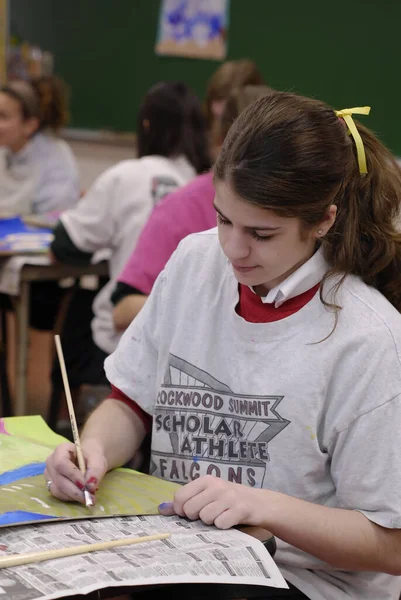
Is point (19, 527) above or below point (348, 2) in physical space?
below

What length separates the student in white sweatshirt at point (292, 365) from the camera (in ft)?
4.13

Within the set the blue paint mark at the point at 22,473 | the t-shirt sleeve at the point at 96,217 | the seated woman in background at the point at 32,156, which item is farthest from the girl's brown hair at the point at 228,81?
the blue paint mark at the point at 22,473

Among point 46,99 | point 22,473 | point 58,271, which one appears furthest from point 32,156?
point 22,473

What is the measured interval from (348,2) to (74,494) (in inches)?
154

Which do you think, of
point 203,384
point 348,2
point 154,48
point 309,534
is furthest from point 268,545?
point 154,48

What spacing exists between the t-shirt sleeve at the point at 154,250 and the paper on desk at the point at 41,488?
80 centimetres

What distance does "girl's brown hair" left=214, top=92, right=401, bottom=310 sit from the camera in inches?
49.2

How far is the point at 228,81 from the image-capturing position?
3.17 m

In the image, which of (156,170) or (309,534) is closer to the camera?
(309,534)

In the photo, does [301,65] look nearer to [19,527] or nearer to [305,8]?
[305,8]

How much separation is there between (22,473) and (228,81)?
2112mm

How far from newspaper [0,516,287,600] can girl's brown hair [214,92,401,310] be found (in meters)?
0.46

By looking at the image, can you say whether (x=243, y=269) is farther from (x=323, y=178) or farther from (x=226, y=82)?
(x=226, y=82)

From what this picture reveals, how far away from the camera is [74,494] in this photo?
125 cm
